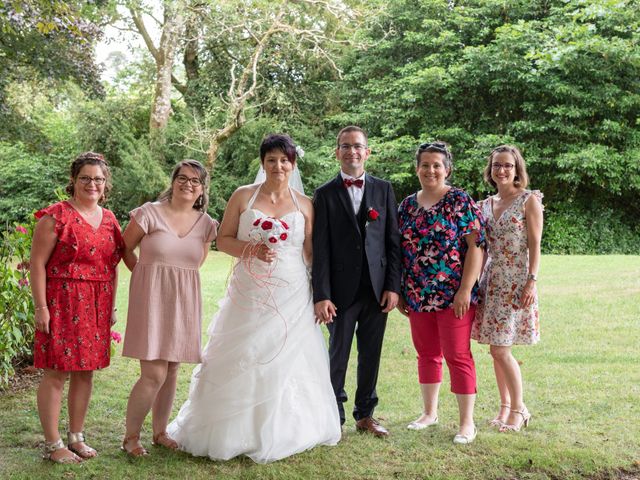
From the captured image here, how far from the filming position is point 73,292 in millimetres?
3818

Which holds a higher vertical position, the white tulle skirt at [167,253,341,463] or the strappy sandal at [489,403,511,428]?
the white tulle skirt at [167,253,341,463]

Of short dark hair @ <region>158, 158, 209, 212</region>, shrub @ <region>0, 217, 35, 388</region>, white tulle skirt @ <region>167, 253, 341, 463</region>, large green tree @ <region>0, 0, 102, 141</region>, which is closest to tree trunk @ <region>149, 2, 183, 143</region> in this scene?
large green tree @ <region>0, 0, 102, 141</region>

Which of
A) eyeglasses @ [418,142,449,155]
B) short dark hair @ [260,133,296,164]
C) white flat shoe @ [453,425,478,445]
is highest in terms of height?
eyeglasses @ [418,142,449,155]

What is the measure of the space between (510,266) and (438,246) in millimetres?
562

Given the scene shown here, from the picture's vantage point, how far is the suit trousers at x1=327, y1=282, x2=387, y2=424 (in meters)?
4.30

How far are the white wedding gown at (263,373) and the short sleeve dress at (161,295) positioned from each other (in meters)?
→ 0.25

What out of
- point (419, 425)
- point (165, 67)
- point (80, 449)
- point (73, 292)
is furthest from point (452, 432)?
point (165, 67)

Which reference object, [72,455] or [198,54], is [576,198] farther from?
[72,455]

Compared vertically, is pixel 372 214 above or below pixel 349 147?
below

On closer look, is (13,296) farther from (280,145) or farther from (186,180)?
(280,145)

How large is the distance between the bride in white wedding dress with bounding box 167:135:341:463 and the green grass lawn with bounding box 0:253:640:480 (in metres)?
0.14

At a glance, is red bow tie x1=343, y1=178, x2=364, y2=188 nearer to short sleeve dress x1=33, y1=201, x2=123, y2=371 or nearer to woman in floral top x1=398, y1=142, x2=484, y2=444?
woman in floral top x1=398, y1=142, x2=484, y2=444

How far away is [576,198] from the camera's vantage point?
61.2 feet

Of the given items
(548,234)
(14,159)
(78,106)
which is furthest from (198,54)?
(548,234)
